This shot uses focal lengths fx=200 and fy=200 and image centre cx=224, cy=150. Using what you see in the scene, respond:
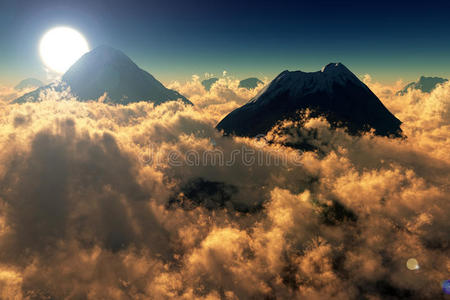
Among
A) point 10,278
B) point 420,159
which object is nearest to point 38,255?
point 10,278

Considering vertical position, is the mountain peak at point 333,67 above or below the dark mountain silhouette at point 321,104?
above

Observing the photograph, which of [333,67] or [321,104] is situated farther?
[333,67]

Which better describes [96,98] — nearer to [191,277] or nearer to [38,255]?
[38,255]

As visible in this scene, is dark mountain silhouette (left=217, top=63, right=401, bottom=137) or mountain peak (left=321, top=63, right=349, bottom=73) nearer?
dark mountain silhouette (left=217, top=63, right=401, bottom=137)

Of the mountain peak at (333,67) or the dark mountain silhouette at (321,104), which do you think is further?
the mountain peak at (333,67)

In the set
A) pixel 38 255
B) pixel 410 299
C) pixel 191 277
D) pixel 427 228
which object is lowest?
pixel 38 255

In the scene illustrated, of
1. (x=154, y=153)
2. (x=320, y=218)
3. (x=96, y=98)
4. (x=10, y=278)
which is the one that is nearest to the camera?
(x=10, y=278)

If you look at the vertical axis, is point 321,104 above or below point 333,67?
below

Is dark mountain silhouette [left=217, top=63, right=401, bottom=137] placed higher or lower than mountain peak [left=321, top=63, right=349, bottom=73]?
lower
